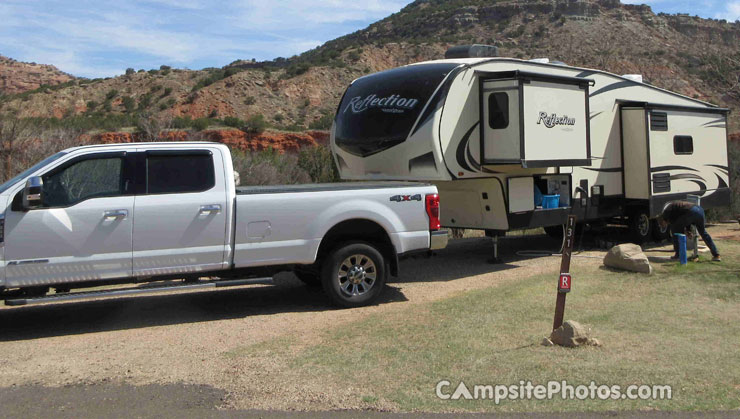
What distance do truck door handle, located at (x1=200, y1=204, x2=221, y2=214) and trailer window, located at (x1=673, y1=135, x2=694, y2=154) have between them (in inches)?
411

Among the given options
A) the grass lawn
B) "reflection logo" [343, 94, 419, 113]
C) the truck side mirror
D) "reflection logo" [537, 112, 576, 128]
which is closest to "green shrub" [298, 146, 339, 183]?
"reflection logo" [343, 94, 419, 113]

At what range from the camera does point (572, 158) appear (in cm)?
1194

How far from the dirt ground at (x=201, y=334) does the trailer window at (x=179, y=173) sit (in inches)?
64.4

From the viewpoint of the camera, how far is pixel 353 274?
8805mm

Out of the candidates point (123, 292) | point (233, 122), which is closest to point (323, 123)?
point (233, 122)

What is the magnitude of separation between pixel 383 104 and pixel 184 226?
4766mm

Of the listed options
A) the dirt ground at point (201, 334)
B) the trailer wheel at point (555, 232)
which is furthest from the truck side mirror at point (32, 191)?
the trailer wheel at point (555, 232)

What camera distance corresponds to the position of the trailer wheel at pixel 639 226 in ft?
47.5

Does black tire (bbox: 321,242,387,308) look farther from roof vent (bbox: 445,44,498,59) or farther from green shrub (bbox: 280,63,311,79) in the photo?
green shrub (bbox: 280,63,311,79)

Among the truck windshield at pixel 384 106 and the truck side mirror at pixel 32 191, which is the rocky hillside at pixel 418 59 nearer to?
the truck windshield at pixel 384 106

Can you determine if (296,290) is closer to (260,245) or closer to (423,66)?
(260,245)

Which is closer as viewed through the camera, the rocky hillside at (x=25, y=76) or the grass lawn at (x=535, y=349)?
the grass lawn at (x=535, y=349)

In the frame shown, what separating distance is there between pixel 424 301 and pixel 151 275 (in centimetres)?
361

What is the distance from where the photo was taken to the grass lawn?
217 inches
